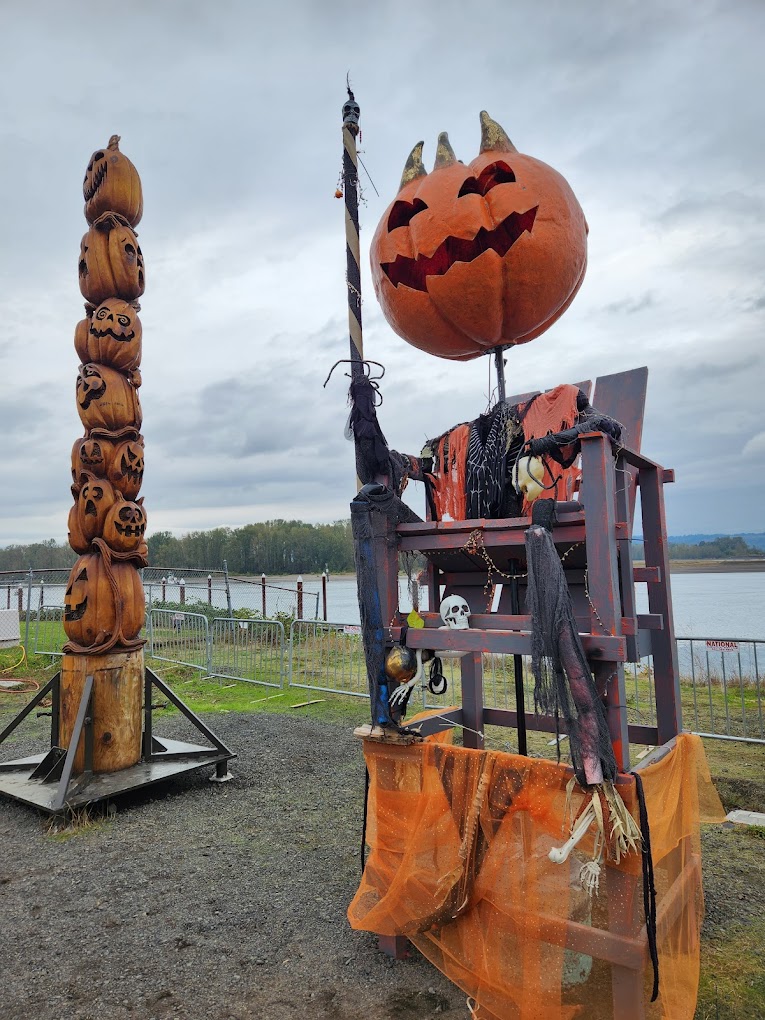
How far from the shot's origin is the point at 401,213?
3.84 m

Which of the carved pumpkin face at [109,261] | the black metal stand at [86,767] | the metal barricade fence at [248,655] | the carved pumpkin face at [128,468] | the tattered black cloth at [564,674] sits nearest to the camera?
the tattered black cloth at [564,674]

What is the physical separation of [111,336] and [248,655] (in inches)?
317

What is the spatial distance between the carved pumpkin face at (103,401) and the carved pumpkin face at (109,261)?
81cm

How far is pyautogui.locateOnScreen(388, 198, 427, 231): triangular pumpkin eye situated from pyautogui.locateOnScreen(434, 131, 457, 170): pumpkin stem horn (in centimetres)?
31

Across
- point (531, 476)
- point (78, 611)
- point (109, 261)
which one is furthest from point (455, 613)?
point (109, 261)

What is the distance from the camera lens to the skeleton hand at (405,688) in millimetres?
3354

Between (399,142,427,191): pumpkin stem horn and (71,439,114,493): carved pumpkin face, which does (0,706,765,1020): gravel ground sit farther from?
(399,142,427,191): pumpkin stem horn

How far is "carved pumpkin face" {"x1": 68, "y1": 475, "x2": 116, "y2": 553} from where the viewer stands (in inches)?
244

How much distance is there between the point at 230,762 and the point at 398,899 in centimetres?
430

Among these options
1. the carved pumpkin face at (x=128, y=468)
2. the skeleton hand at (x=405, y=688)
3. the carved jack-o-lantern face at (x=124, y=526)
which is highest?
the carved pumpkin face at (x=128, y=468)

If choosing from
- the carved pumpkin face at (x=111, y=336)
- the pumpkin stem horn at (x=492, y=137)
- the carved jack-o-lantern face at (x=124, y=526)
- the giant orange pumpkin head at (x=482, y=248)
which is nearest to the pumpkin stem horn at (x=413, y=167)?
the giant orange pumpkin head at (x=482, y=248)

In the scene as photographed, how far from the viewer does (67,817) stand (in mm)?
5379

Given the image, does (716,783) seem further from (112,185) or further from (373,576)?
(112,185)

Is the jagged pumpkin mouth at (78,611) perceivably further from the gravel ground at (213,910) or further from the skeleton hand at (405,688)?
the skeleton hand at (405,688)
